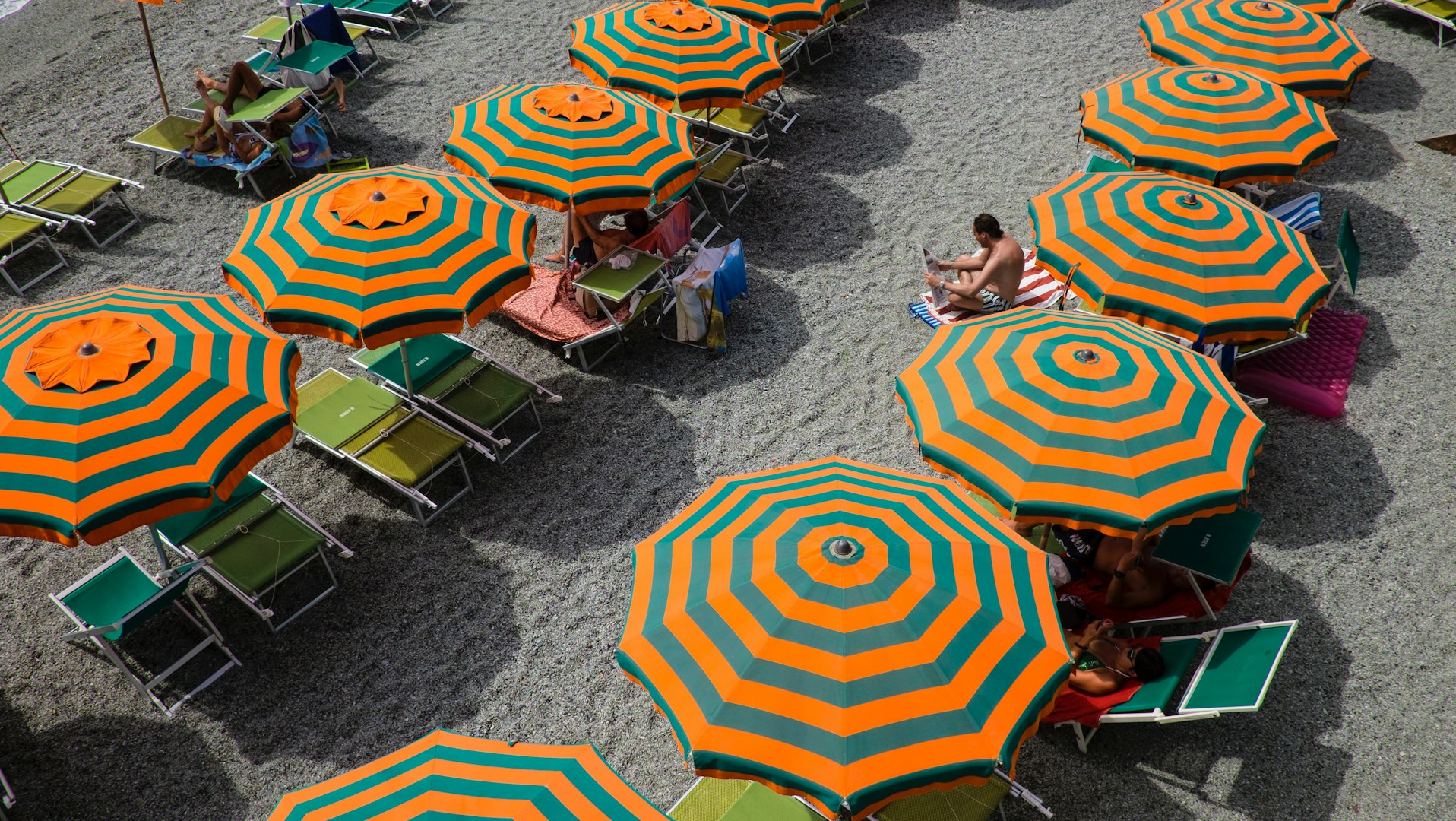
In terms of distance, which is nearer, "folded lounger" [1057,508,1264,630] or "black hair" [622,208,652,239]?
"folded lounger" [1057,508,1264,630]

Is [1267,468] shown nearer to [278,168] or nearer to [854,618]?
[854,618]

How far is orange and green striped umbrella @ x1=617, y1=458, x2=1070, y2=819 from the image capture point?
14.5ft

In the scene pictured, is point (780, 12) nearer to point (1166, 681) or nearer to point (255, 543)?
point (255, 543)

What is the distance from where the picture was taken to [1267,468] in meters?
7.86

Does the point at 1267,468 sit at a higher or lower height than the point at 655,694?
lower

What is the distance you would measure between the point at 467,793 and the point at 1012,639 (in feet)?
8.82

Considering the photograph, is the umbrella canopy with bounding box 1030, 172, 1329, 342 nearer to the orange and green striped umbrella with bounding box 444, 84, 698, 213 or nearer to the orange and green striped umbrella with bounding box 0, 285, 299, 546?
the orange and green striped umbrella with bounding box 444, 84, 698, 213

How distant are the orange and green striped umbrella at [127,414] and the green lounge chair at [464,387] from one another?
4.64ft

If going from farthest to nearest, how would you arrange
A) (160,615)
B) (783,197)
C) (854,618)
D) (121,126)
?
(121,126) < (783,197) < (160,615) < (854,618)

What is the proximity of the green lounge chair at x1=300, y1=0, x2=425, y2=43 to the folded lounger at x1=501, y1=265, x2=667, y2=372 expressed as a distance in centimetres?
642

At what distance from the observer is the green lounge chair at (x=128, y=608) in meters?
6.01

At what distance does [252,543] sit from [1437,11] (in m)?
15.8

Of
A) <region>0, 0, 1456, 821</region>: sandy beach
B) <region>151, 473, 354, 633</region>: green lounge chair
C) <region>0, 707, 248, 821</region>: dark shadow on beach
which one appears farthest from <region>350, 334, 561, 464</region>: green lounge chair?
<region>0, 707, 248, 821</region>: dark shadow on beach

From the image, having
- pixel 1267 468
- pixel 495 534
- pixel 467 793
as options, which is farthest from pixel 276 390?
pixel 1267 468
